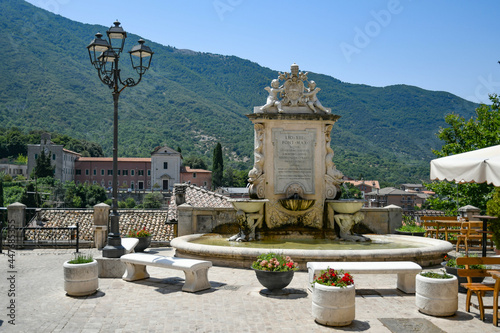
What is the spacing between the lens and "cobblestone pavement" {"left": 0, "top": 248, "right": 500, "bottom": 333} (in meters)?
5.72

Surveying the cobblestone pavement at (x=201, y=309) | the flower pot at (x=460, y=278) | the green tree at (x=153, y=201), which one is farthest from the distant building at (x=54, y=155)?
the flower pot at (x=460, y=278)

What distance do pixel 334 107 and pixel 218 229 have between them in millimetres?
154842

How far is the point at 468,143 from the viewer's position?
844 inches

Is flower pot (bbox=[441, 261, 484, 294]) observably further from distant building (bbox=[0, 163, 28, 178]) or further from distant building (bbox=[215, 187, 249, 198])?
distant building (bbox=[0, 163, 28, 178])

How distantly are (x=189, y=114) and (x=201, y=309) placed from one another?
535 ft

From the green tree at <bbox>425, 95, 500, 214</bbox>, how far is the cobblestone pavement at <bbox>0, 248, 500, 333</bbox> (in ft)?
47.6

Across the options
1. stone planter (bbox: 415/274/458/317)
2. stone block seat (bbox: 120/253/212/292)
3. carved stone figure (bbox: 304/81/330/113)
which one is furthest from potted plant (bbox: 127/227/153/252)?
stone planter (bbox: 415/274/458/317)

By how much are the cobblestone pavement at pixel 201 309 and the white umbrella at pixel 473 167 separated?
2.00m

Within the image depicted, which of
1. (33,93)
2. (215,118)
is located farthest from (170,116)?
(33,93)

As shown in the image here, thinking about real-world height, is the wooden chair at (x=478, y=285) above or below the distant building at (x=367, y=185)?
above

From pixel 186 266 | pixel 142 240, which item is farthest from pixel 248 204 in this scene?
pixel 186 266

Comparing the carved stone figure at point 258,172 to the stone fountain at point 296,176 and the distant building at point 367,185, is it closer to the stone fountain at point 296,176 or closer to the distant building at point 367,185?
the stone fountain at point 296,176

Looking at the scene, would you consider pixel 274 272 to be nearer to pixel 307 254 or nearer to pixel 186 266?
pixel 186 266

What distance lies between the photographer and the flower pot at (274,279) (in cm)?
722
